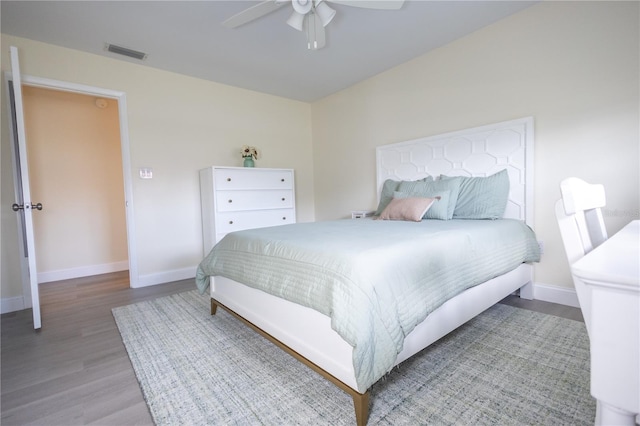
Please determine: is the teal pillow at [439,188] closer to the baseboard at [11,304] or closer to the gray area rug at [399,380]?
the gray area rug at [399,380]

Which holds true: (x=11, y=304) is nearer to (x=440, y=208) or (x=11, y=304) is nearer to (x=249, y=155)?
(x=249, y=155)

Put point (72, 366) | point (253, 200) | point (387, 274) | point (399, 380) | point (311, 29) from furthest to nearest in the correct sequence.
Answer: point (253, 200) < point (311, 29) < point (72, 366) < point (399, 380) < point (387, 274)

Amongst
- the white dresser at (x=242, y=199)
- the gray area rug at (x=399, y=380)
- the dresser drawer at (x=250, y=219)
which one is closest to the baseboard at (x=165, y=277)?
the white dresser at (x=242, y=199)

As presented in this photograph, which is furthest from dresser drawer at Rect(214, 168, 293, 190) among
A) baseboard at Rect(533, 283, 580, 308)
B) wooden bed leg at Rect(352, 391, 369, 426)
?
baseboard at Rect(533, 283, 580, 308)

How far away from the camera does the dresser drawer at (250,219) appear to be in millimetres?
3396

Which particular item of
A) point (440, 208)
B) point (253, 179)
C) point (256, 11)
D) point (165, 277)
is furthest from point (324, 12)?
point (165, 277)

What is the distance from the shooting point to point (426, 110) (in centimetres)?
317

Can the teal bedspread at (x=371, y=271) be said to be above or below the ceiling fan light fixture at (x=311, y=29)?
below

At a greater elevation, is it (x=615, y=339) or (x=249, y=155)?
(x=249, y=155)

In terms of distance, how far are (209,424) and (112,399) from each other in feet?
1.89

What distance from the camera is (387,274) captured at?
1.23 m

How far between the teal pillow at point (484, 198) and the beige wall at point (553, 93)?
0.90ft

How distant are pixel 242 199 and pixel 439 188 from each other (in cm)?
226

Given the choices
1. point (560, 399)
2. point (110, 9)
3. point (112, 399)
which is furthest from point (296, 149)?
point (560, 399)
